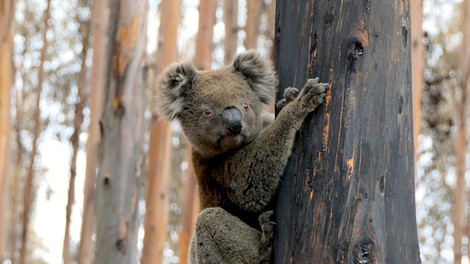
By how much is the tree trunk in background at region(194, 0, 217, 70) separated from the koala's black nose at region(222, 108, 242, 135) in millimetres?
4326

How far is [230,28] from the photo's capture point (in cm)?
945

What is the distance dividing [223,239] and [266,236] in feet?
1.51

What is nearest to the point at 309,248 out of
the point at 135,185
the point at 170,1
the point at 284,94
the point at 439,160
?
the point at 284,94

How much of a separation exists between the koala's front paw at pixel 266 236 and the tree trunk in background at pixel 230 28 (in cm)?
595

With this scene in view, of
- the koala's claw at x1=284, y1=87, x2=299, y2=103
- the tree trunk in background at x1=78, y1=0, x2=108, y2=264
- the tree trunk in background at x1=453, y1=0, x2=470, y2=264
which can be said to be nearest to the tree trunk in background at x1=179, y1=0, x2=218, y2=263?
the tree trunk in background at x1=78, y1=0, x2=108, y2=264

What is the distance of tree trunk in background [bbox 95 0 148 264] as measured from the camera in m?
6.70

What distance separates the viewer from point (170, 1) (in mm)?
8297

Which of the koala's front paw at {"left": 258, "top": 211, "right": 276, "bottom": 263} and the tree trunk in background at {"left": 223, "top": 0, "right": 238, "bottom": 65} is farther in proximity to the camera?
the tree trunk in background at {"left": 223, "top": 0, "right": 238, "bottom": 65}

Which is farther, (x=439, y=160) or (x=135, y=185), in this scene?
(x=439, y=160)

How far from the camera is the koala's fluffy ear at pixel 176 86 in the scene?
4.21 metres

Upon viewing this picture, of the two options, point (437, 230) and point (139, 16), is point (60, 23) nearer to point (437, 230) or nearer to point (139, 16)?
point (139, 16)

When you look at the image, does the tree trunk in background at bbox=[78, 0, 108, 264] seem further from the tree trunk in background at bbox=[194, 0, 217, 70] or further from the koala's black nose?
the koala's black nose

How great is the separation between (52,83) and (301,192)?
14.6 m

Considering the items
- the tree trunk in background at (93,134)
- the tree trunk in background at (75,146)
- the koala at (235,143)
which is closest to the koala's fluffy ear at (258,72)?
the koala at (235,143)
